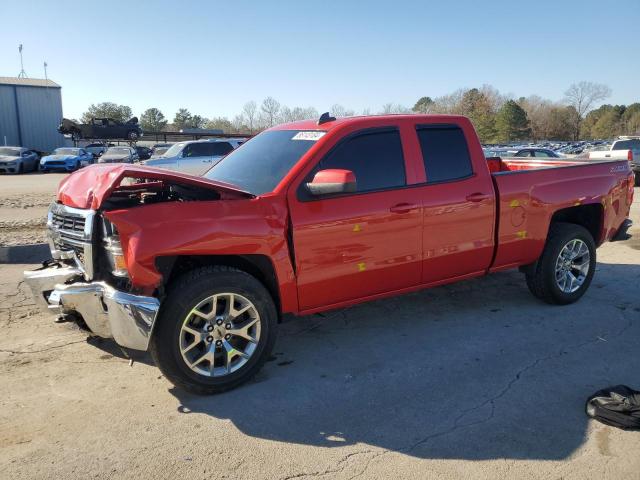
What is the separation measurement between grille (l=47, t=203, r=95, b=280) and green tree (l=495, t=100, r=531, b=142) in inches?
3182

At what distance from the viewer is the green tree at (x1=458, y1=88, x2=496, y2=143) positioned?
77375 mm

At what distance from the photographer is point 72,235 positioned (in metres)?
3.70

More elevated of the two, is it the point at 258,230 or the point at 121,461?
the point at 258,230

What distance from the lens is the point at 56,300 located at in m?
3.54

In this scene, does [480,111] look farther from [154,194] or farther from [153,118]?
[154,194]

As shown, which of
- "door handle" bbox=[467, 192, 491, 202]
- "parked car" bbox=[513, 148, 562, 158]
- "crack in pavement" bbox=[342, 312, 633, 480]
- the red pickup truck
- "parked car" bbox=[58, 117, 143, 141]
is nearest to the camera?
"crack in pavement" bbox=[342, 312, 633, 480]

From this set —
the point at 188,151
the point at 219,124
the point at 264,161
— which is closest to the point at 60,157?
the point at 188,151

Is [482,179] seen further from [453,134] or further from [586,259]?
[586,259]

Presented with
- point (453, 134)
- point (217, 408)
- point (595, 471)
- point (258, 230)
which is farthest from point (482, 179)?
point (217, 408)

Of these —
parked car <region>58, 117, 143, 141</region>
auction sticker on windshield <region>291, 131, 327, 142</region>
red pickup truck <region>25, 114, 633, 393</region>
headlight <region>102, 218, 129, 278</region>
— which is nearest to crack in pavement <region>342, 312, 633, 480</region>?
red pickup truck <region>25, 114, 633, 393</region>

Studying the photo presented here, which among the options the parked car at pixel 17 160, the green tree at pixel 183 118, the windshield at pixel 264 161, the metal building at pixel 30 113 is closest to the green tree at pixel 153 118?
the green tree at pixel 183 118

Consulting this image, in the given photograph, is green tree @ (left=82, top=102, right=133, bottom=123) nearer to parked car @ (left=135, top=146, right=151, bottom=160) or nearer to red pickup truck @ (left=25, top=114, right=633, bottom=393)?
parked car @ (left=135, top=146, right=151, bottom=160)

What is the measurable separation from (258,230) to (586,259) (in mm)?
3852

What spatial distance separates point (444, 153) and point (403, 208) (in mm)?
792
